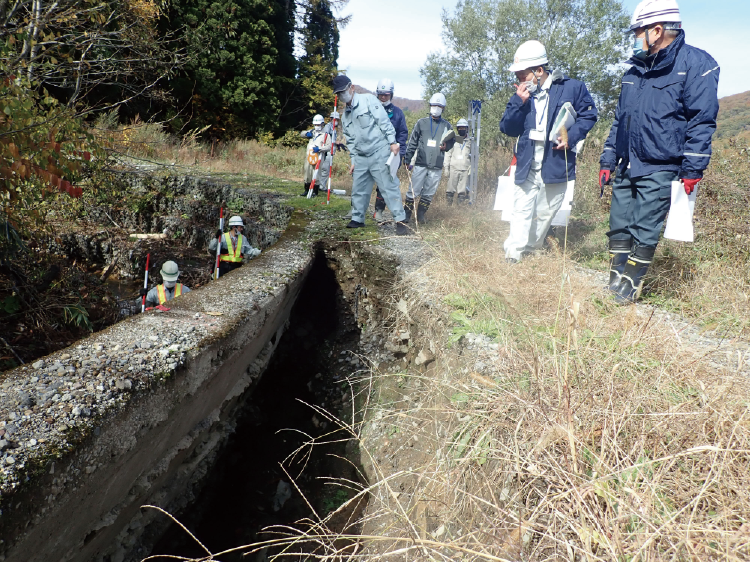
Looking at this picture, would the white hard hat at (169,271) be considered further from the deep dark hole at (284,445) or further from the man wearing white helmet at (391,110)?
the man wearing white helmet at (391,110)

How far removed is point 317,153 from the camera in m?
8.01

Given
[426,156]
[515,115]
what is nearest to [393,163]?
[426,156]

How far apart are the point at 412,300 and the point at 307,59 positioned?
1583 cm

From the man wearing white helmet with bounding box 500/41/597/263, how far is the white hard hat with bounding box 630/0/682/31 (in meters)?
0.73

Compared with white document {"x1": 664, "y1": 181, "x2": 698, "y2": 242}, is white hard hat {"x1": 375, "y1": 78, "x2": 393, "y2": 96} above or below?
above

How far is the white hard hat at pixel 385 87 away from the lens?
19.8 feet

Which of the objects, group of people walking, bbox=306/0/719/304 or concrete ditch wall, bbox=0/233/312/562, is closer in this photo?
concrete ditch wall, bbox=0/233/312/562

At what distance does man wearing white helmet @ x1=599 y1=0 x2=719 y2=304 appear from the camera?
112 inches

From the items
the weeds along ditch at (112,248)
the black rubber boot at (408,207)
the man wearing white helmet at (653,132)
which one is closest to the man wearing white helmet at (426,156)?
the black rubber boot at (408,207)

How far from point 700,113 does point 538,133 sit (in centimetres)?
112

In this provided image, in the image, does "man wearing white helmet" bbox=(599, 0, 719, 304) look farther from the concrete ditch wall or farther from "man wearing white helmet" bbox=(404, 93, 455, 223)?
"man wearing white helmet" bbox=(404, 93, 455, 223)

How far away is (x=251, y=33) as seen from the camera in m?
14.8

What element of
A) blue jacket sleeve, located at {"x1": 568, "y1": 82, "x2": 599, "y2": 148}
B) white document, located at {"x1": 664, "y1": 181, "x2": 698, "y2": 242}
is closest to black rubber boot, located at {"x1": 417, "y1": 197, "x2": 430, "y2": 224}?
blue jacket sleeve, located at {"x1": 568, "y1": 82, "x2": 599, "y2": 148}

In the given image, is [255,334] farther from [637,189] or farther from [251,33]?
[251,33]
